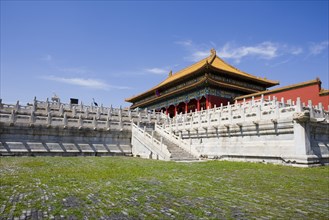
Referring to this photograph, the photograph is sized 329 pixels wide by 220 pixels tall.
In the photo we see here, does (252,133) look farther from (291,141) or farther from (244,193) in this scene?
(244,193)

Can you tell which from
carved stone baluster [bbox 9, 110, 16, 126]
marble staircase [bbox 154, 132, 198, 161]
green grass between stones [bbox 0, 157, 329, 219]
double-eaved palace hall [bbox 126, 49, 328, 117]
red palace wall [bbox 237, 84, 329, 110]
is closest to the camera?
green grass between stones [bbox 0, 157, 329, 219]

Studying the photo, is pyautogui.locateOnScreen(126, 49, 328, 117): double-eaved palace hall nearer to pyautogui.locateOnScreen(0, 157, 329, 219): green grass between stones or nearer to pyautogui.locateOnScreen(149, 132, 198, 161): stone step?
pyautogui.locateOnScreen(149, 132, 198, 161): stone step

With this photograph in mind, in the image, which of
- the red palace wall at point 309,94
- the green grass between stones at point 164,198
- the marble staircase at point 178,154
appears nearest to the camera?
the green grass between stones at point 164,198

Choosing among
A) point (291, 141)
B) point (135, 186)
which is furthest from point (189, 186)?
point (291, 141)

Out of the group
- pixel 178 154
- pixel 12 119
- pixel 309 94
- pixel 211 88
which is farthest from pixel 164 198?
pixel 211 88

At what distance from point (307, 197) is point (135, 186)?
488cm

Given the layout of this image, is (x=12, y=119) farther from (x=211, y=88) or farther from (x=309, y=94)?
(x=309, y=94)

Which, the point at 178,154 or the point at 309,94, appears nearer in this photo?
the point at 178,154

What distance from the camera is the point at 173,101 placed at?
3797 centimetres

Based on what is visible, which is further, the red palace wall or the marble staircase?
the red palace wall

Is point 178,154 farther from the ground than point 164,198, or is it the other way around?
point 178,154

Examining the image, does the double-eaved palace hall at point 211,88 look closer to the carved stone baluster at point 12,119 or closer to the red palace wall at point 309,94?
the red palace wall at point 309,94

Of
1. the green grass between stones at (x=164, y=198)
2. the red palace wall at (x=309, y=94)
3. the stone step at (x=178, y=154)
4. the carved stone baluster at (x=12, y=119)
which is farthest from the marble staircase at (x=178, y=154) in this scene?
the red palace wall at (x=309, y=94)

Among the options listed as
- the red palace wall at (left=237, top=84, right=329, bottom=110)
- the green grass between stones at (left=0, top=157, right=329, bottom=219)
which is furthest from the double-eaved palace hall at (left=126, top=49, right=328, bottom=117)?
the green grass between stones at (left=0, top=157, right=329, bottom=219)
